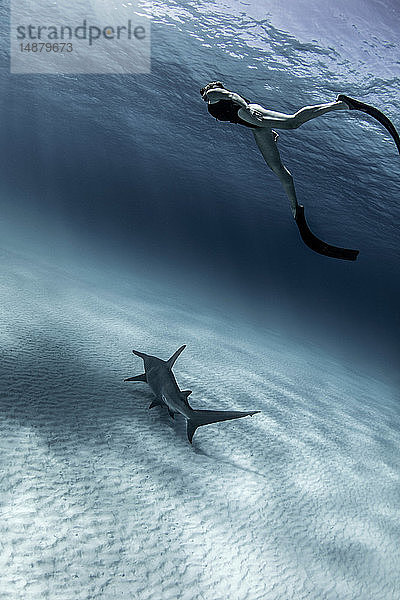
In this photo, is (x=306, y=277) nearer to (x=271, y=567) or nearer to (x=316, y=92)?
(x=316, y=92)

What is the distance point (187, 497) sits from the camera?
14.0 feet

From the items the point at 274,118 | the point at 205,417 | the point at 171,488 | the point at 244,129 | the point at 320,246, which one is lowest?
the point at 171,488

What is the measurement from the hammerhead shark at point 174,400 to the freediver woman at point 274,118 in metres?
2.07

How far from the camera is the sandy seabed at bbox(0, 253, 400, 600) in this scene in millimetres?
3250

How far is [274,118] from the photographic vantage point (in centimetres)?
325

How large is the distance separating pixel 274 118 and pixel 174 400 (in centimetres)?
333

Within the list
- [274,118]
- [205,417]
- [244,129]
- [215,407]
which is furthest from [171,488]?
[244,129]

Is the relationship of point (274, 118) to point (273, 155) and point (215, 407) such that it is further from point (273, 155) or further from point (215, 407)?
point (215, 407)

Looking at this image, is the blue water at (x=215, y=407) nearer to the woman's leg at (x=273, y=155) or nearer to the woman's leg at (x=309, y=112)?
the woman's leg at (x=273, y=155)

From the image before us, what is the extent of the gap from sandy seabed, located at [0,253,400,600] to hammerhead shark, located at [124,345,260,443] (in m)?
0.34

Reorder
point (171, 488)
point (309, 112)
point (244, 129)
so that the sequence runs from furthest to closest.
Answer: point (244, 129) < point (171, 488) < point (309, 112)

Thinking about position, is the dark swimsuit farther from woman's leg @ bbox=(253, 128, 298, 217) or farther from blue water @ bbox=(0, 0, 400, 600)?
blue water @ bbox=(0, 0, 400, 600)

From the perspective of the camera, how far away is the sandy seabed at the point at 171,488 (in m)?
3.25

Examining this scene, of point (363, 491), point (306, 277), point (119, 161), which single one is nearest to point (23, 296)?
point (363, 491)
